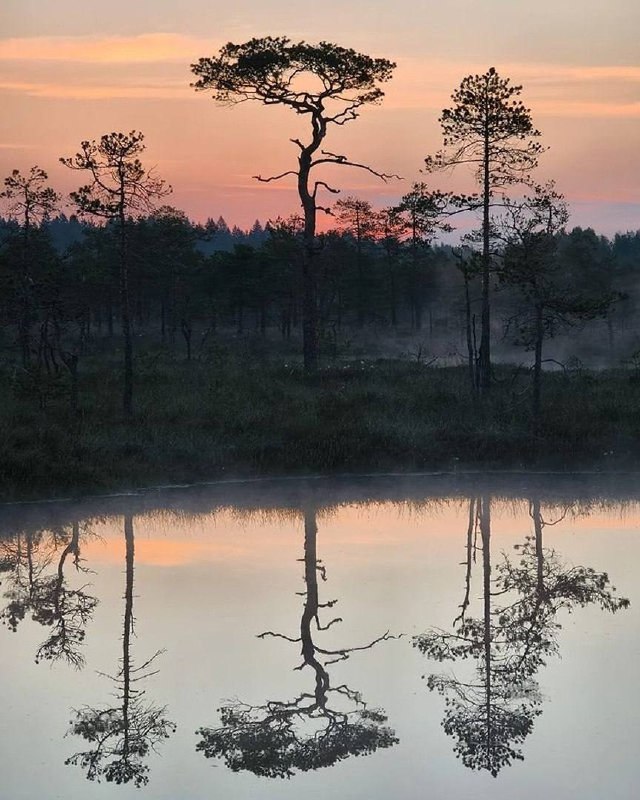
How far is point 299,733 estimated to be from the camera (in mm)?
8719

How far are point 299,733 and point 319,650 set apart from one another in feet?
7.80

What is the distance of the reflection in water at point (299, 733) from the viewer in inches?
320

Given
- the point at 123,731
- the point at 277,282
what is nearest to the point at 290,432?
the point at 123,731

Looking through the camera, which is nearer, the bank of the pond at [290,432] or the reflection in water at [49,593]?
the reflection in water at [49,593]

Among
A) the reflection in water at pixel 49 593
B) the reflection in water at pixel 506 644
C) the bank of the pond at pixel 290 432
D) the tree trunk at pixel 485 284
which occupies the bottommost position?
the reflection in water at pixel 49 593

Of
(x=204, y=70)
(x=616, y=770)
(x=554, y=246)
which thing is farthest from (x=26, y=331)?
(x=616, y=770)

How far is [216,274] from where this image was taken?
7112cm

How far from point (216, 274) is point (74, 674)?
61948mm

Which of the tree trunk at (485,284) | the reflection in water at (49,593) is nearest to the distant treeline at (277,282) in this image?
the tree trunk at (485,284)

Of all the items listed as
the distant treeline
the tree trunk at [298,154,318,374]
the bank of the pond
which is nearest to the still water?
the bank of the pond

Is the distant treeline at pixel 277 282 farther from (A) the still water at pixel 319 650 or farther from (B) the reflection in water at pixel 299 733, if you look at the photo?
(B) the reflection in water at pixel 299 733

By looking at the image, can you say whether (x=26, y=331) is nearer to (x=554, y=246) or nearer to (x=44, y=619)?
(x=554, y=246)

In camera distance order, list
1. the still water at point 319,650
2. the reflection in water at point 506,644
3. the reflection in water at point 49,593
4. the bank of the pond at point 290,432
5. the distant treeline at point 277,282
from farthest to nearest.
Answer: the distant treeline at point 277,282
the bank of the pond at point 290,432
the reflection in water at point 49,593
the reflection in water at point 506,644
the still water at point 319,650

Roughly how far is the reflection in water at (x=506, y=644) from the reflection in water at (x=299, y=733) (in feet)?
2.43
